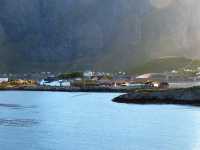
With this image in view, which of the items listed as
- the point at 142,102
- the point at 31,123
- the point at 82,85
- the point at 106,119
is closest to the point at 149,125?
the point at 106,119

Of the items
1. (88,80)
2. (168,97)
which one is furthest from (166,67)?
(168,97)

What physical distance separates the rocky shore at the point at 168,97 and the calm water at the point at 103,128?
99.4 inches

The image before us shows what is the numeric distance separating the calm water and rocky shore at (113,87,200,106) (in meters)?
2.53

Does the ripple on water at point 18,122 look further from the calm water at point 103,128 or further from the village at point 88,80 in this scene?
the village at point 88,80

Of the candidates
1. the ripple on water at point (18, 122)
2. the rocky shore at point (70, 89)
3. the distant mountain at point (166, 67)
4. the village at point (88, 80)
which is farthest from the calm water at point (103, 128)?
the distant mountain at point (166, 67)

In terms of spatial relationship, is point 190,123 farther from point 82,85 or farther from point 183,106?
point 82,85

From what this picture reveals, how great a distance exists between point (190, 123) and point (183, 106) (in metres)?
15.4

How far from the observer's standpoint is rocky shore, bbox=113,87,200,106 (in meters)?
68.5

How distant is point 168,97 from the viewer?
71.9 metres

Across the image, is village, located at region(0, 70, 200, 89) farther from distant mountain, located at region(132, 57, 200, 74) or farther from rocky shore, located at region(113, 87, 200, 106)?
rocky shore, located at region(113, 87, 200, 106)

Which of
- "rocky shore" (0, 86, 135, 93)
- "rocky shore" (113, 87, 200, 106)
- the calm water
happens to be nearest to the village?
"rocky shore" (0, 86, 135, 93)

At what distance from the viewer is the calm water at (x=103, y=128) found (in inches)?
1609

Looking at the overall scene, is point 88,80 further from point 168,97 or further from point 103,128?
point 103,128

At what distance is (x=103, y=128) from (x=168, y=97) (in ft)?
78.2
